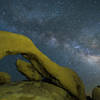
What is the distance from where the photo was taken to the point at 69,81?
26.4ft

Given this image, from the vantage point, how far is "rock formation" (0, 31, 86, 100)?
590cm

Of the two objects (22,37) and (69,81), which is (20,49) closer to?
(22,37)

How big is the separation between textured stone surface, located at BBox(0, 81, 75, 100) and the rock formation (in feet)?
1.62

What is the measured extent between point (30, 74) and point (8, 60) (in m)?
53.6

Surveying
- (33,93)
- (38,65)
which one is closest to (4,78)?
(38,65)

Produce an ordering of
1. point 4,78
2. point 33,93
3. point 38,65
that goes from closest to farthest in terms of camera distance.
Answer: point 33,93, point 38,65, point 4,78

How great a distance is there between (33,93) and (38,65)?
2.02 metres

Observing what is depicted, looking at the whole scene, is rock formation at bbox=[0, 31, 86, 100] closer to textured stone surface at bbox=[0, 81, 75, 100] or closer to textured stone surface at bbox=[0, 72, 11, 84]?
textured stone surface at bbox=[0, 81, 75, 100]

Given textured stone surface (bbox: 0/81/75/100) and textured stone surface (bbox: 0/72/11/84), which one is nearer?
textured stone surface (bbox: 0/81/75/100)

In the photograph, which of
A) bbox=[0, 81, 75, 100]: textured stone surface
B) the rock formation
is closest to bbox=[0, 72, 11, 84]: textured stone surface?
the rock formation

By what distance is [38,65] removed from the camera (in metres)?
7.98

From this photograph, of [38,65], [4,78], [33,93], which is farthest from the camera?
[4,78]

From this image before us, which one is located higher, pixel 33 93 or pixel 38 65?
pixel 38 65

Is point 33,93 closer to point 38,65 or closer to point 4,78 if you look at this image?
point 38,65
